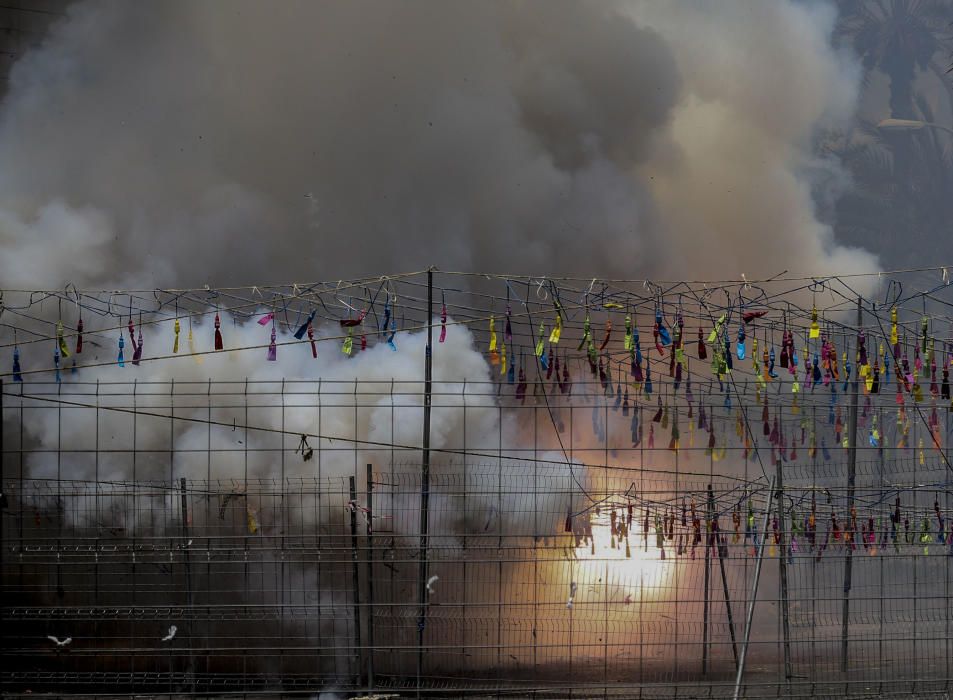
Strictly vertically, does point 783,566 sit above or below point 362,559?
above

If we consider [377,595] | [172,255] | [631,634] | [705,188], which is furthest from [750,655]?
[172,255]

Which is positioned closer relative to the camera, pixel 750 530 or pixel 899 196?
pixel 750 530

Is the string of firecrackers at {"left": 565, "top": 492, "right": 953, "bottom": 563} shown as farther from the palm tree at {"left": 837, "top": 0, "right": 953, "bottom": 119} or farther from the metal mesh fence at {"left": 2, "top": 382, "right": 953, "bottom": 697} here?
the palm tree at {"left": 837, "top": 0, "right": 953, "bottom": 119}

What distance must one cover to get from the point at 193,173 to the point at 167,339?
3.33 meters

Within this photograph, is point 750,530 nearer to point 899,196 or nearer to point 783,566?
point 783,566

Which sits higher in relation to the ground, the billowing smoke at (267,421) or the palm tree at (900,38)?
the palm tree at (900,38)

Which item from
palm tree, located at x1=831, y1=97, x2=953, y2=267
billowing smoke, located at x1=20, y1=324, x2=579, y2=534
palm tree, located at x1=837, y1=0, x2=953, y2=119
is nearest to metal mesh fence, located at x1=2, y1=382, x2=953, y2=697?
billowing smoke, located at x1=20, y1=324, x2=579, y2=534

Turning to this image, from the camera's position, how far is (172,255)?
1969 cm

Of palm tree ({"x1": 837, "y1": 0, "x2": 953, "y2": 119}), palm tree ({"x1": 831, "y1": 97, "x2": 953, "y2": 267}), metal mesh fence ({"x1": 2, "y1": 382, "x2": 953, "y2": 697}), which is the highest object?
palm tree ({"x1": 837, "y1": 0, "x2": 953, "y2": 119})

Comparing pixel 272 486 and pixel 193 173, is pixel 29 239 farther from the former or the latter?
pixel 272 486

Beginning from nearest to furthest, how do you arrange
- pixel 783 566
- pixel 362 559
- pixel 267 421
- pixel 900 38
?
pixel 783 566 → pixel 362 559 → pixel 267 421 → pixel 900 38

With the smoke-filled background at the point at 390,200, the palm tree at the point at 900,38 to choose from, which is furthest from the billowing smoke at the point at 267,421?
the palm tree at the point at 900,38

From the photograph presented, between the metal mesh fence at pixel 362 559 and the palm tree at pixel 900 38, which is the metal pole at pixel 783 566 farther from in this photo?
the palm tree at pixel 900 38

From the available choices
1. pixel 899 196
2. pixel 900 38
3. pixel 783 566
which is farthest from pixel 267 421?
pixel 900 38
